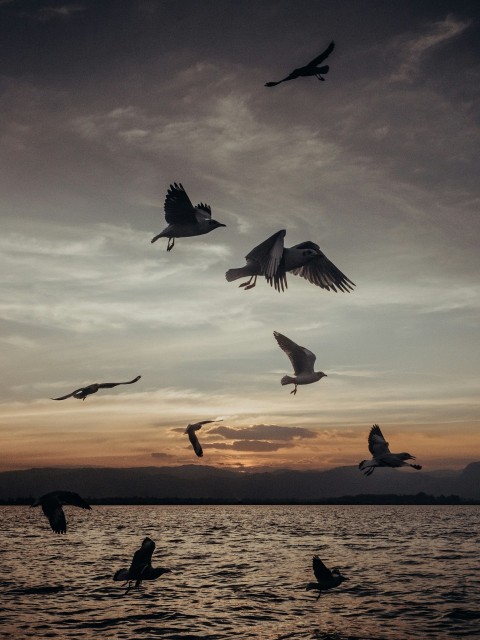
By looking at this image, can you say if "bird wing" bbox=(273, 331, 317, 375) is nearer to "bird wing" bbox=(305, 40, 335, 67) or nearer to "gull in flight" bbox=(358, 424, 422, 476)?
"gull in flight" bbox=(358, 424, 422, 476)

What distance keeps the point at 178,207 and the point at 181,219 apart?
384 mm

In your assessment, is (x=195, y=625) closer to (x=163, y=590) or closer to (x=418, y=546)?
(x=163, y=590)

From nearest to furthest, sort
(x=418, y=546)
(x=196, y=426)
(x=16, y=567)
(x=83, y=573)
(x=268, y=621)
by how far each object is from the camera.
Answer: (x=196, y=426) → (x=268, y=621) → (x=83, y=573) → (x=16, y=567) → (x=418, y=546)

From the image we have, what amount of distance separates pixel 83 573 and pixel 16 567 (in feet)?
20.7

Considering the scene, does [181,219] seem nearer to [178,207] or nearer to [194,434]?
[178,207]

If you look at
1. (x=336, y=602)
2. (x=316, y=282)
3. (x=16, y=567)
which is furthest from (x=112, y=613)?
(x=16, y=567)

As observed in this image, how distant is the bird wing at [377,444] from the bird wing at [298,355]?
9.43 ft

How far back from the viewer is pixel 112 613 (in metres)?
27.3

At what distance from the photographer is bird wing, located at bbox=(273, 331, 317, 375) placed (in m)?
21.5

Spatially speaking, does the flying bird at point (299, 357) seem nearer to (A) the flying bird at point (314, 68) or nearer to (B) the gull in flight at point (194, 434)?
(B) the gull in flight at point (194, 434)

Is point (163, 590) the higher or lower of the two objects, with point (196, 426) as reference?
lower

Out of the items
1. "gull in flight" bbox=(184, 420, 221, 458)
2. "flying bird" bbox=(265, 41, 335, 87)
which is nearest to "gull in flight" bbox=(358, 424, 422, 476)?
"gull in flight" bbox=(184, 420, 221, 458)

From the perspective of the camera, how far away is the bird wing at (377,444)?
2100 centimetres

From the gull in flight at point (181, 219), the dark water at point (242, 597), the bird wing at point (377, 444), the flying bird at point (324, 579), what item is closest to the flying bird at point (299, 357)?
the bird wing at point (377, 444)
